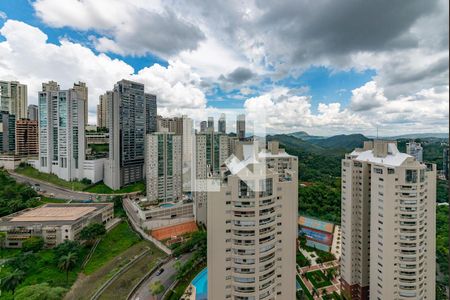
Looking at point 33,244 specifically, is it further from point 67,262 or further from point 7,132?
point 7,132

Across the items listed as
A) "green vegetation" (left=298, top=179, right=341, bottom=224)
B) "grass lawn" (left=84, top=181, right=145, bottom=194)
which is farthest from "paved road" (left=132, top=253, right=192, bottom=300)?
"grass lawn" (left=84, top=181, right=145, bottom=194)

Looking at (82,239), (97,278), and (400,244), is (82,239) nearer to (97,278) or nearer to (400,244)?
(97,278)

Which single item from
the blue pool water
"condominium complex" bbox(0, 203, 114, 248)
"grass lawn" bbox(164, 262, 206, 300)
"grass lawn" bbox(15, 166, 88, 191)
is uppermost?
"grass lawn" bbox(15, 166, 88, 191)

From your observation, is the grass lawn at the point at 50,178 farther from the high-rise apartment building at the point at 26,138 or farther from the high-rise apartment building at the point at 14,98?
the high-rise apartment building at the point at 14,98

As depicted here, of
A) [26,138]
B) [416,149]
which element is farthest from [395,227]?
[26,138]

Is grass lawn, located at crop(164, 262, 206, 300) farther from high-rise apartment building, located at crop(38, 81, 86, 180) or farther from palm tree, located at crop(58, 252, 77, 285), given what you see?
high-rise apartment building, located at crop(38, 81, 86, 180)

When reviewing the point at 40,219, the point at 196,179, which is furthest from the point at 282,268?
the point at 40,219
